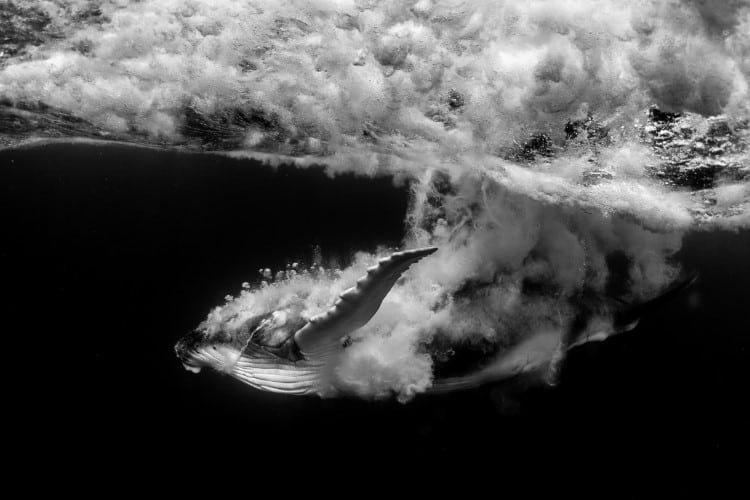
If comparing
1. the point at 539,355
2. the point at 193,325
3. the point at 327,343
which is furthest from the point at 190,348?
the point at 539,355

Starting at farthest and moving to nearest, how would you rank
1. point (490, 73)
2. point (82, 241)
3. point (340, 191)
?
point (340, 191)
point (82, 241)
point (490, 73)

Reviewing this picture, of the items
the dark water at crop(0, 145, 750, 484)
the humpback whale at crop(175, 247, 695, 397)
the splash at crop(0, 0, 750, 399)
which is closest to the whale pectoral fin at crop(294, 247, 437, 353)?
the humpback whale at crop(175, 247, 695, 397)

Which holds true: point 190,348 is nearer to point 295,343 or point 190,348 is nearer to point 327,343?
point 295,343

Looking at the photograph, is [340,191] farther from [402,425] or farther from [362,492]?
[362,492]

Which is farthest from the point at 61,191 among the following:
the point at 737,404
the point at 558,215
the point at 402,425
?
the point at 737,404

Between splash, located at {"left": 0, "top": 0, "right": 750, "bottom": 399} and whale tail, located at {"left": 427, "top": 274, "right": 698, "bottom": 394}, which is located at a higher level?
splash, located at {"left": 0, "top": 0, "right": 750, "bottom": 399}

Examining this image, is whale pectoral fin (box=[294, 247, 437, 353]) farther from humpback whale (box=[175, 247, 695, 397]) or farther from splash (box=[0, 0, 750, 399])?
splash (box=[0, 0, 750, 399])
